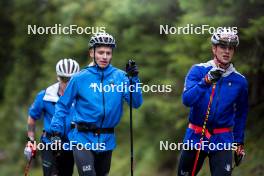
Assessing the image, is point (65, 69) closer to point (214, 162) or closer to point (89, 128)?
point (89, 128)

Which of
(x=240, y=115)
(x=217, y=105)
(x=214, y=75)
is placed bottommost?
(x=240, y=115)

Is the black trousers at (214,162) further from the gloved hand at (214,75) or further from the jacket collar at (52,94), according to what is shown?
the jacket collar at (52,94)

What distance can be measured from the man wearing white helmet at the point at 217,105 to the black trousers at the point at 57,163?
275 cm

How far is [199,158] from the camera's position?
758cm

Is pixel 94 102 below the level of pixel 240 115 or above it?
Answer: above

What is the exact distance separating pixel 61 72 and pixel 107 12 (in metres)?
5.98

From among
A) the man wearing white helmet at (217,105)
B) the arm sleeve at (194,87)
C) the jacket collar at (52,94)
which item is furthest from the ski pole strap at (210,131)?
the jacket collar at (52,94)

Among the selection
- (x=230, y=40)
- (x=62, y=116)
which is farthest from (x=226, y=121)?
(x=62, y=116)

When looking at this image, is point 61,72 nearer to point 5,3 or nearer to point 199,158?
point 199,158

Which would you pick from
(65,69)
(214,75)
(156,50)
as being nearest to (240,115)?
(214,75)

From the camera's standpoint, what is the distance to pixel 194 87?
7.11 metres

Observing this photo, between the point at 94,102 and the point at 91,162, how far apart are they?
2.52 feet

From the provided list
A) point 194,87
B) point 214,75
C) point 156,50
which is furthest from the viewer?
point 156,50

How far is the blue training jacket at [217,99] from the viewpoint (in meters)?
7.20
